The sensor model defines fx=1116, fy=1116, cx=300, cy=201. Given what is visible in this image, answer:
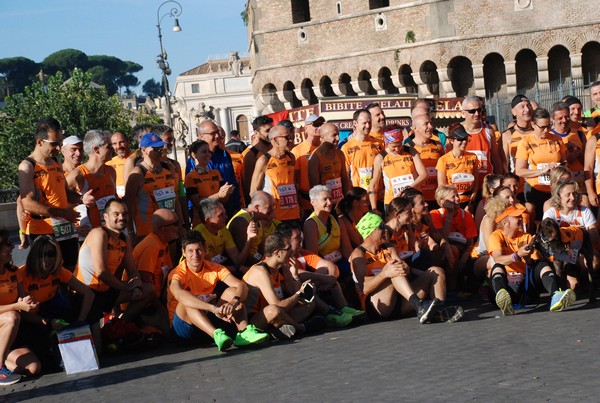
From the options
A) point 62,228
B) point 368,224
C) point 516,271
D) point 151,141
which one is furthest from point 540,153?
point 62,228

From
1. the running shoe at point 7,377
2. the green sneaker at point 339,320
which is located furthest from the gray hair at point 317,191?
the running shoe at point 7,377

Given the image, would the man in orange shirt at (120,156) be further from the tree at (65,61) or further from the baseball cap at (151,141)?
the tree at (65,61)

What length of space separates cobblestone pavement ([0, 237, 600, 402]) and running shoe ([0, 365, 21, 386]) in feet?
0.27

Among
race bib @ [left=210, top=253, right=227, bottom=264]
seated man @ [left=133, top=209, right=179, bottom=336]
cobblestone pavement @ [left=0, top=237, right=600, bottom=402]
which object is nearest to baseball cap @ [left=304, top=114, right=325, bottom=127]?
race bib @ [left=210, top=253, right=227, bottom=264]

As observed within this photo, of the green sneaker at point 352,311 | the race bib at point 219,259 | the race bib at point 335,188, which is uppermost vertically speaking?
the race bib at point 335,188

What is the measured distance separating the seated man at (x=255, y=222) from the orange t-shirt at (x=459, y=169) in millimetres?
2198

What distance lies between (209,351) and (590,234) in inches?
156

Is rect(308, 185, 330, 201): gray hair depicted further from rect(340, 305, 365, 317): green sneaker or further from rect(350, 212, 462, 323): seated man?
rect(340, 305, 365, 317): green sneaker

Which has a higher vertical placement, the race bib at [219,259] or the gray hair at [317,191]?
the gray hair at [317,191]

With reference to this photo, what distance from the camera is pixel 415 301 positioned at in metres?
9.84

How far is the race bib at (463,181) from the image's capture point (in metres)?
12.0

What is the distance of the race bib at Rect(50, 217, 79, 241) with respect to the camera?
10.7 meters

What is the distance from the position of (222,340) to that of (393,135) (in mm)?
3680

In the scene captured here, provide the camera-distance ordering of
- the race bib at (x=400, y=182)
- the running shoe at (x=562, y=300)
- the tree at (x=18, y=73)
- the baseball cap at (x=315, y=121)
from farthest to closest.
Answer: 1. the tree at (x=18, y=73)
2. the baseball cap at (x=315, y=121)
3. the race bib at (x=400, y=182)
4. the running shoe at (x=562, y=300)
